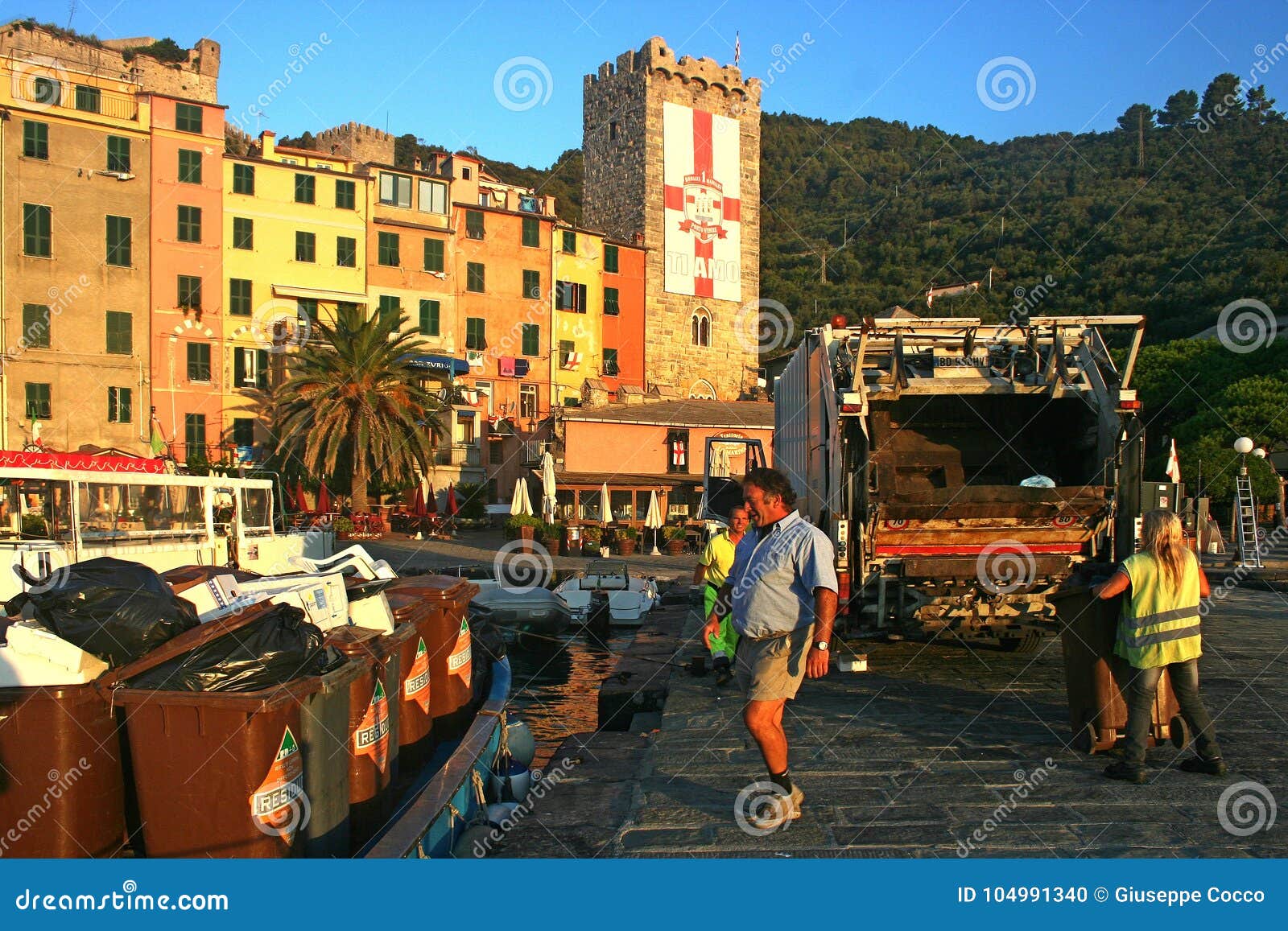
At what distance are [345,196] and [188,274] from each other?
7.20 m

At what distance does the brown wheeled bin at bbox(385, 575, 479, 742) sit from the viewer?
25.5 ft

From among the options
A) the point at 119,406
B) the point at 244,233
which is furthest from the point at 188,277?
the point at 119,406

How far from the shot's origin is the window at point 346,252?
42875mm

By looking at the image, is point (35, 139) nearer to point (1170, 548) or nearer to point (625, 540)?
point (625, 540)

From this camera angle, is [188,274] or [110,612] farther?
[188,274]

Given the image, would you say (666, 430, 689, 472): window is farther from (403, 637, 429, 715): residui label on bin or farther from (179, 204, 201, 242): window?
(403, 637, 429, 715): residui label on bin

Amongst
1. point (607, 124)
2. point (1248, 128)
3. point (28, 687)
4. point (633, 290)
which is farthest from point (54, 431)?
point (1248, 128)

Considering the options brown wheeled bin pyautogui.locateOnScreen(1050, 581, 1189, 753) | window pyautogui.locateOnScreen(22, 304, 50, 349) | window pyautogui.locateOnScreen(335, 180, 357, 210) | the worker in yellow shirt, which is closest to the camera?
brown wheeled bin pyautogui.locateOnScreen(1050, 581, 1189, 753)

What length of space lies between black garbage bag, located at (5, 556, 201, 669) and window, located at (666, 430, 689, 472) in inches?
1374

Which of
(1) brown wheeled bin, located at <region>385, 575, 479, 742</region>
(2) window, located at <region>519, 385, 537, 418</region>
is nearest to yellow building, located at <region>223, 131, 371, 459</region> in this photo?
(2) window, located at <region>519, 385, 537, 418</region>

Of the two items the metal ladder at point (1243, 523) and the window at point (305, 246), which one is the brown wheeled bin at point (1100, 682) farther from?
the window at point (305, 246)

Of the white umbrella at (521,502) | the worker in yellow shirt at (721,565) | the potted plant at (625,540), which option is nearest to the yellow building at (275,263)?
the white umbrella at (521,502)

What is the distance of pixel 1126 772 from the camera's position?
5621 mm

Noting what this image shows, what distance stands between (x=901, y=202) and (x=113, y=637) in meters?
76.0
